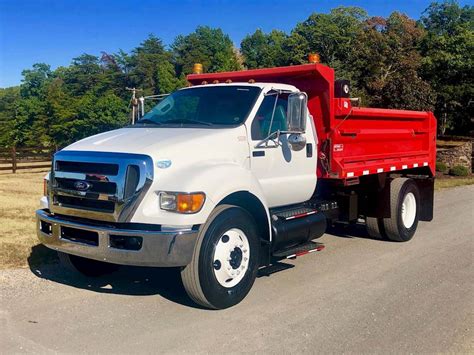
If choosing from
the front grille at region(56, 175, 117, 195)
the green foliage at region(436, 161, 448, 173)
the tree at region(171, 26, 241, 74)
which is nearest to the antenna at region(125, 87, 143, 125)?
the front grille at region(56, 175, 117, 195)

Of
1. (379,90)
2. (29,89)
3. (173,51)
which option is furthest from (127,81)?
(379,90)

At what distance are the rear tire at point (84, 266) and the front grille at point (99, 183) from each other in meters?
0.83

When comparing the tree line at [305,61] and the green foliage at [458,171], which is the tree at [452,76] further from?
the green foliage at [458,171]

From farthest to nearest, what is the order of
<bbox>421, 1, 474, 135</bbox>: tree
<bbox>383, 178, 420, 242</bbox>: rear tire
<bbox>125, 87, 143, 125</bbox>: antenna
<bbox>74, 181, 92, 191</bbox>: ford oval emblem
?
1. <bbox>421, 1, 474, 135</bbox>: tree
2. <bbox>383, 178, 420, 242</bbox>: rear tire
3. <bbox>125, 87, 143, 125</bbox>: antenna
4. <bbox>74, 181, 92, 191</bbox>: ford oval emblem

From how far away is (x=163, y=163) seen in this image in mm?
4668

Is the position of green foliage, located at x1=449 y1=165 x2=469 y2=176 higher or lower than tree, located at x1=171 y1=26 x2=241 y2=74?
lower

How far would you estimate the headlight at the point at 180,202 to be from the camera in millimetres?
4512

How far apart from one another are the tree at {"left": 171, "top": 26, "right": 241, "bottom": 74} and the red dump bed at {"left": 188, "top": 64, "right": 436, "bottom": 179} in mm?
51223

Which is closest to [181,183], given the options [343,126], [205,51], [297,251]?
[297,251]

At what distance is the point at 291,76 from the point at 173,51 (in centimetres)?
7155

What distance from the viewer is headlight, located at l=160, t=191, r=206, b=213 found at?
4.51 m

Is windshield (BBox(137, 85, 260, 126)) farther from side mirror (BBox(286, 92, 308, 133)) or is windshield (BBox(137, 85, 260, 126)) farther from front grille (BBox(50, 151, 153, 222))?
front grille (BBox(50, 151, 153, 222))

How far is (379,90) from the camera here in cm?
3294

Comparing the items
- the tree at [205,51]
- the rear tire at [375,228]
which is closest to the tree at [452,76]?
the tree at [205,51]
